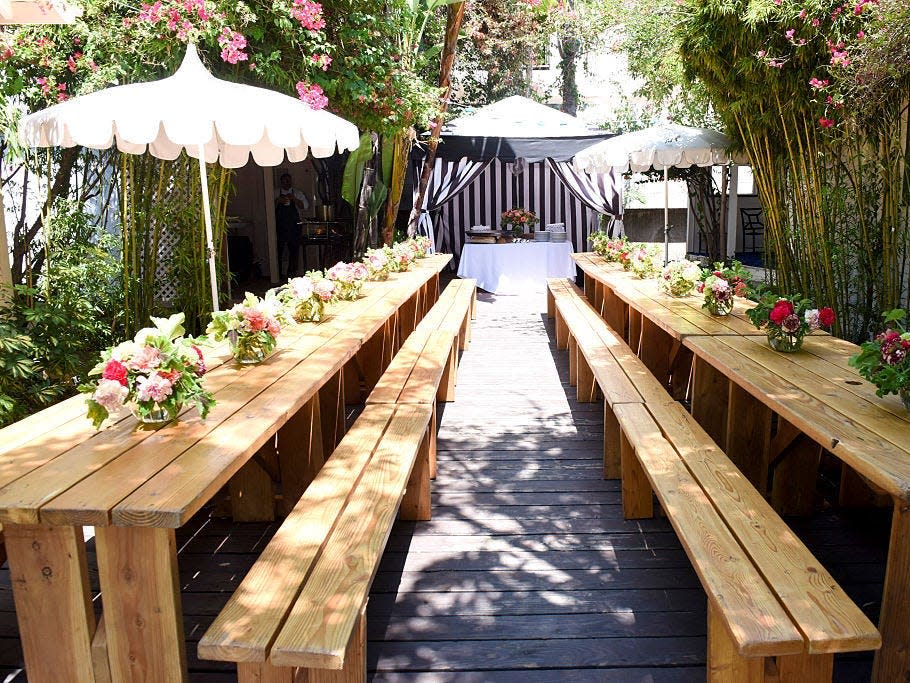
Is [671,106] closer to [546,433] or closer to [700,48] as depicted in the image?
[700,48]

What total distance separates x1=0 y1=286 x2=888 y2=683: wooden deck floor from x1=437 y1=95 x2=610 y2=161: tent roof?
20.9 ft

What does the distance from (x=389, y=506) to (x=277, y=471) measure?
1.25m

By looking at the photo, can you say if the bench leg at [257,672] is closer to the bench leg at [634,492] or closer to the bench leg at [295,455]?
the bench leg at [295,455]

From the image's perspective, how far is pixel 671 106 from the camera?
10492 millimetres

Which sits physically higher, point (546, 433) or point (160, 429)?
point (160, 429)

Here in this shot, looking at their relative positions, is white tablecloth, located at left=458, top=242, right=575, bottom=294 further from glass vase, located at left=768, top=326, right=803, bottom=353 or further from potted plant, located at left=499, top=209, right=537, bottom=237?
glass vase, located at left=768, top=326, right=803, bottom=353

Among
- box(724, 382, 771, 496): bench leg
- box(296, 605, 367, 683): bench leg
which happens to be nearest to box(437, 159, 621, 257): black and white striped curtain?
box(724, 382, 771, 496): bench leg

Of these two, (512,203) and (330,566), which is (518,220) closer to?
(512,203)

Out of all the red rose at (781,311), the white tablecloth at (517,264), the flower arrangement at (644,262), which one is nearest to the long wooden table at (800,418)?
the red rose at (781,311)

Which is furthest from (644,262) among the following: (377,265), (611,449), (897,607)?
(897,607)

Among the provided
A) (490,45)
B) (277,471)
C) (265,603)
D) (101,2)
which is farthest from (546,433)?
(490,45)

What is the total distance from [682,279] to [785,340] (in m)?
1.72

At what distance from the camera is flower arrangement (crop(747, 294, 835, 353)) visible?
10.5ft

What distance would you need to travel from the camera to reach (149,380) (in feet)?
7.11
